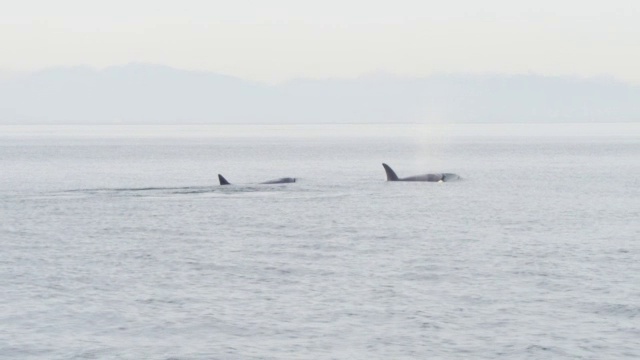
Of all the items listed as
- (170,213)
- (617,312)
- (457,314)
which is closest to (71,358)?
(457,314)

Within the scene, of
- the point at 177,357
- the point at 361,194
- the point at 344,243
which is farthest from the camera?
the point at 361,194

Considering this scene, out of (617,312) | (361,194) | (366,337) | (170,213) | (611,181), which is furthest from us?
(611,181)

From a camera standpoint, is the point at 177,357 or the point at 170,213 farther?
the point at 170,213

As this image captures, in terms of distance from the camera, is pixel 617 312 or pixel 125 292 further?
pixel 125 292

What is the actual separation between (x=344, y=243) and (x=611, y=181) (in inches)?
1937

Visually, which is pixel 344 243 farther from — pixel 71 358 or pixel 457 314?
pixel 71 358

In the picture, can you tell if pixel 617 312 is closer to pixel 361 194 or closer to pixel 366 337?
pixel 366 337

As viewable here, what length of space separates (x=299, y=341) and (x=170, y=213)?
33.2 m

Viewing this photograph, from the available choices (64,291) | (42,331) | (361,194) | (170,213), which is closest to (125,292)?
(64,291)

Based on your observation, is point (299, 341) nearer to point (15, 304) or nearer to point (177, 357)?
point (177, 357)

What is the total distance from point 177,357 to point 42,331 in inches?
A: 184

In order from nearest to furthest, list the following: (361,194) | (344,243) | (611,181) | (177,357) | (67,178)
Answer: (177,357)
(344,243)
(361,194)
(611,181)
(67,178)

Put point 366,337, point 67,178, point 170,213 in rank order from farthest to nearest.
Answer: point 67,178, point 170,213, point 366,337

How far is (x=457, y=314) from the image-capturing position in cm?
2539
